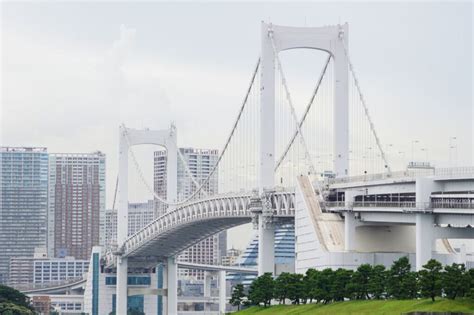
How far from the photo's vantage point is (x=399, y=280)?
150 feet

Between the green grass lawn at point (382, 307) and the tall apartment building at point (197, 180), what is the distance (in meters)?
23.2

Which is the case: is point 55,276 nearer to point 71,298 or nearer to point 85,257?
point 85,257

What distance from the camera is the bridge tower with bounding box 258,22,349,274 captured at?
58.4 m

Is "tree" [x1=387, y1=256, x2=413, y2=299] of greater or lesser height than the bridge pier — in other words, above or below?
above

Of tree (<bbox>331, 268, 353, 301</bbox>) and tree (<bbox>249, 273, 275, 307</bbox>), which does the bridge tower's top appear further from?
tree (<bbox>331, 268, 353, 301</bbox>)

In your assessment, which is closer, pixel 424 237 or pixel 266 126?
pixel 424 237

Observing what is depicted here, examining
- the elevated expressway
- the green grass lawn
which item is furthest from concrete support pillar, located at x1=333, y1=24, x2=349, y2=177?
the green grass lawn

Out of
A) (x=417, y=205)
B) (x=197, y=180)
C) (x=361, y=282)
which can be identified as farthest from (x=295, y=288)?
(x=197, y=180)

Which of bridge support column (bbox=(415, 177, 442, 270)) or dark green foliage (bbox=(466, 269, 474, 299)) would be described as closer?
dark green foliage (bbox=(466, 269, 474, 299))

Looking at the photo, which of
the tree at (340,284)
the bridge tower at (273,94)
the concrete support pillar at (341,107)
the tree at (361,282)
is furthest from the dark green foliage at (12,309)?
the tree at (361,282)

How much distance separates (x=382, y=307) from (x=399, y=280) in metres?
1.86

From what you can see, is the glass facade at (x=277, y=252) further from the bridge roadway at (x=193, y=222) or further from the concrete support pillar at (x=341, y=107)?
the concrete support pillar at (x=341, y=107)

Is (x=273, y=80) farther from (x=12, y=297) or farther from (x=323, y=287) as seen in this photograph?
(x=12, y=297)

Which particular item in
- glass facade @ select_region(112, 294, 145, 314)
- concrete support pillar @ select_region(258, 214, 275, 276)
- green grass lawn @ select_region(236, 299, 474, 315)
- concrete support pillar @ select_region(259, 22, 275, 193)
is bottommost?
glass facade @ select_region(112, 294, 145, 314)
